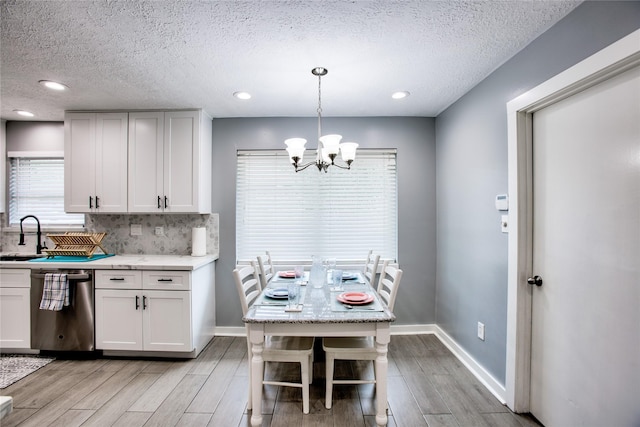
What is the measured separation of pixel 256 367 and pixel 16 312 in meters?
2.70

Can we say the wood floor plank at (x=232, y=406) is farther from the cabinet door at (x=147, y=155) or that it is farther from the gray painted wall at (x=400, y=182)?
the cabinet door at (x=147, y=155)

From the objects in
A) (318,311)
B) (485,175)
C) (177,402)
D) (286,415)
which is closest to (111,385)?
(177,402)

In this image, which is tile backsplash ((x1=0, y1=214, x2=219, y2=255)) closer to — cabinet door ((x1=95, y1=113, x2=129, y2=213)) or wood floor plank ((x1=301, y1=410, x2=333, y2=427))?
cabinet door ((x1=95, y1=113, x2=129, y2=213))

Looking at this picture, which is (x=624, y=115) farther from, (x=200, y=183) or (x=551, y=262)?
(x=200, y=183)

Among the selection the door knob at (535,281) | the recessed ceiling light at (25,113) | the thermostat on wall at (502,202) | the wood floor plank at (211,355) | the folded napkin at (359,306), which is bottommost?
the wood floor plank at (211,355)

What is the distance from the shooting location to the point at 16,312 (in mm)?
2738

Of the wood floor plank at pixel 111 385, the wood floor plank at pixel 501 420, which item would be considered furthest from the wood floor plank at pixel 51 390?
the wood floor plank at pixel 501 420

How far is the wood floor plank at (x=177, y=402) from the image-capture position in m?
1.89

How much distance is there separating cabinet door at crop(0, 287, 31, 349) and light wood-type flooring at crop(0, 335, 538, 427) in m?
0.45

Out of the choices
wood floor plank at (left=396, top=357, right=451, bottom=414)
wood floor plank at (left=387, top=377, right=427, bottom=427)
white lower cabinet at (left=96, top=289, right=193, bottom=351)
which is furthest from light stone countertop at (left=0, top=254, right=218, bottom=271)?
wood floor plank at (left=396, top=357, right=451, bottom=414)

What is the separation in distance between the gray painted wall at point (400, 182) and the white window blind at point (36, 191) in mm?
1839

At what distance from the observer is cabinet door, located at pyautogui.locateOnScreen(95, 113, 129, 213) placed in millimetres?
3023

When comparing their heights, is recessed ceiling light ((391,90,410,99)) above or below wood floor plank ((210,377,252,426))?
above

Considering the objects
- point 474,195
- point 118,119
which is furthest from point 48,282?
point 474,195
